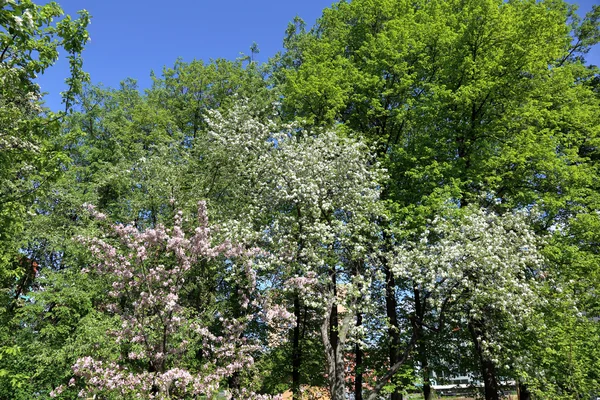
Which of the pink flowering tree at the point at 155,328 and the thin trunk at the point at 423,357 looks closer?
the pink flowering tree at the point at 155,328

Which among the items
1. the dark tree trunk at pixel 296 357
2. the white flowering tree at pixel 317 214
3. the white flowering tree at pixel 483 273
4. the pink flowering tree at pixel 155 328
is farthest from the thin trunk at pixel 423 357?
the pink flowering tree at pixel 155 328

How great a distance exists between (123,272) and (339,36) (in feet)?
54.2

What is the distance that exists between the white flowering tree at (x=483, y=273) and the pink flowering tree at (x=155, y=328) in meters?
5.93

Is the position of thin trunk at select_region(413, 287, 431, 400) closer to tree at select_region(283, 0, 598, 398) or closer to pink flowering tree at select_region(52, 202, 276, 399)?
tree at select_region(283, 0, 598, 398)

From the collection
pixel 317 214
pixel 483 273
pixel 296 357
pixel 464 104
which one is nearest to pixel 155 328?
pixel 317 214

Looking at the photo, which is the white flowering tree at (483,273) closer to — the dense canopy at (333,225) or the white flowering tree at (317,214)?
the dense canopy at (333,225)

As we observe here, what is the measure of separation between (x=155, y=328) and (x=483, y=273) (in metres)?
9.45

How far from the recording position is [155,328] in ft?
33.8

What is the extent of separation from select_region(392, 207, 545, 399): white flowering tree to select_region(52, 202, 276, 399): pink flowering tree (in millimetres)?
5930

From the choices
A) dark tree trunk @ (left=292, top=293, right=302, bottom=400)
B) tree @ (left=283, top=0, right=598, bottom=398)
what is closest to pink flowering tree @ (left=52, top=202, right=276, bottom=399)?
dark tree trunk @ (left=292, top=293, right=302, bottom=400)

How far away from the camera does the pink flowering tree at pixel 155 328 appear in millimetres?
9547

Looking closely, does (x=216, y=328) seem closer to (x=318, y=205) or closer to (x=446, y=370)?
(x=318, y=205)

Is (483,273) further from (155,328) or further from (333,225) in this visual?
(155,328)

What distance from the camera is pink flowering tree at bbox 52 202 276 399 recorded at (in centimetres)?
955
